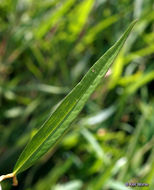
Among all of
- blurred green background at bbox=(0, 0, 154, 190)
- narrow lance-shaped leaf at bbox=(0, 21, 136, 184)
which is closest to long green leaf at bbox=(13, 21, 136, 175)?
narrow lance-shaped leaf at bbox=(0, 21, 136, 184)

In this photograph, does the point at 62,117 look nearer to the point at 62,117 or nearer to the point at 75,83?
the point at 62,117

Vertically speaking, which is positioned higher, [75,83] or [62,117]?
[62,117]

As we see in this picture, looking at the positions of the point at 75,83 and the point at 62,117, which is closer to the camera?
the point at 62,117

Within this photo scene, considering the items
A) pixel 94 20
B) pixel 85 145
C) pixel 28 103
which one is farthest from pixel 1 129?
pixel 94 20

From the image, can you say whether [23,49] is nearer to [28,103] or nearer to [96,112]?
[28,103]

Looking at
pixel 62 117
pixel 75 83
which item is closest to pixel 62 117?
pixel 62 117

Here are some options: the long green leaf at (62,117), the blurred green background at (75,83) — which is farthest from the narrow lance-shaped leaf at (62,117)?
the blurred green background at (75,83)
